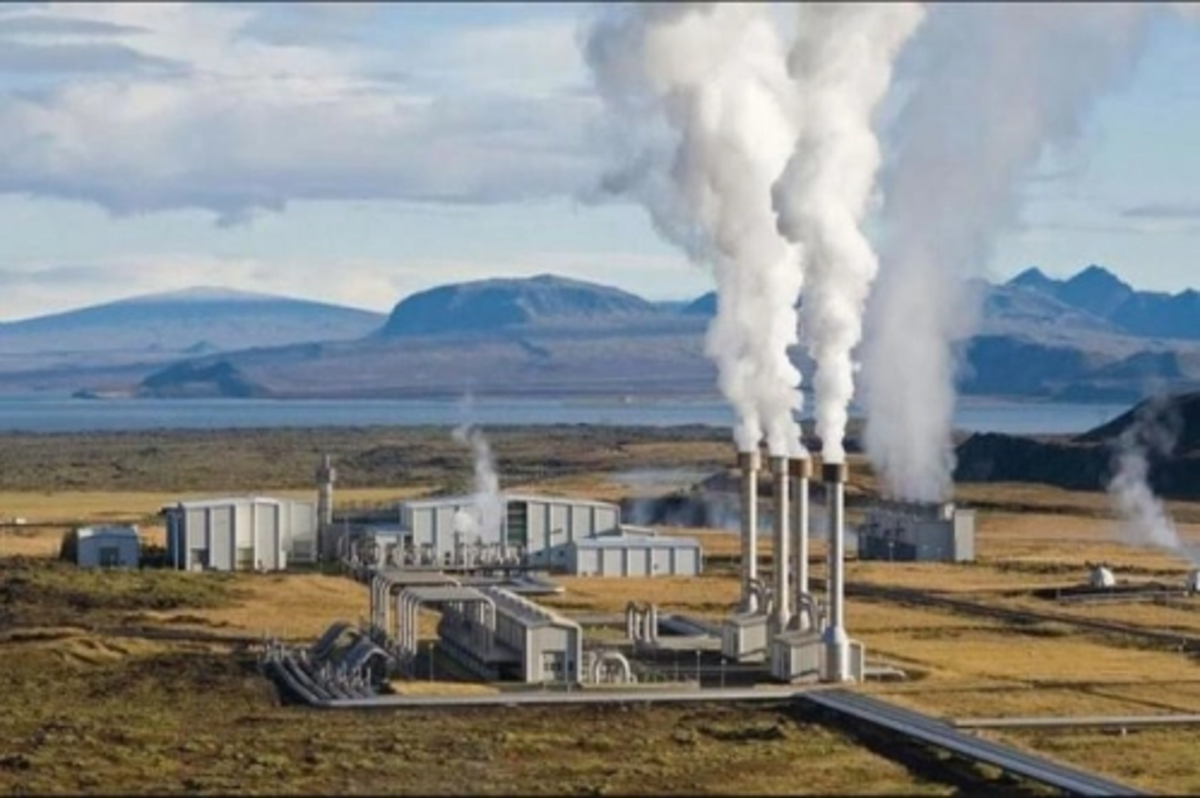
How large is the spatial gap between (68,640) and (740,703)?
2042 cm

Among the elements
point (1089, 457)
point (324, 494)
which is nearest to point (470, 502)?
point (324, 494)

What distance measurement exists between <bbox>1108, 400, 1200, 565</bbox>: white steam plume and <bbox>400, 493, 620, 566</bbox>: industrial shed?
25.4 m

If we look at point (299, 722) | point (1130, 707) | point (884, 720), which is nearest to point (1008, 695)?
point (1130, 707)

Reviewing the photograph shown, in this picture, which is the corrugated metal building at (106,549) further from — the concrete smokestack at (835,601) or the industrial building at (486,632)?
the concrete smokestack at (835,601)

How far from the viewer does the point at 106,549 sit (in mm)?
101625

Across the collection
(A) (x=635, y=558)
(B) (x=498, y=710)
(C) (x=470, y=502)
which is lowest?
(B) (x=498, y=710)

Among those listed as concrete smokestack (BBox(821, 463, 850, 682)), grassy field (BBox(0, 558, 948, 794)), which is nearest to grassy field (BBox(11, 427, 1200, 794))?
grassy field (BBox(0, 558, 948, 794))

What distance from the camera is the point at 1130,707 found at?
6044 cm

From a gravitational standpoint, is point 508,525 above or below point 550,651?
above

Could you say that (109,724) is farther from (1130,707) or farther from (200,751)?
(1130,707)

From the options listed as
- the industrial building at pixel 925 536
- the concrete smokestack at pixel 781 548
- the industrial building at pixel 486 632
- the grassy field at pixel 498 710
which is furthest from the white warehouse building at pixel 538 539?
the concrete smokestack at pixel 781 548

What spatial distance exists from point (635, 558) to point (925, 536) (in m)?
14.5

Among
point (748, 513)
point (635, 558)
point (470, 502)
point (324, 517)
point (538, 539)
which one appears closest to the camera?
point (748, 513)

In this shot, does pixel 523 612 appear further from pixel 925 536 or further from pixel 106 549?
pixel 925 536
